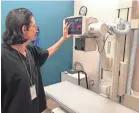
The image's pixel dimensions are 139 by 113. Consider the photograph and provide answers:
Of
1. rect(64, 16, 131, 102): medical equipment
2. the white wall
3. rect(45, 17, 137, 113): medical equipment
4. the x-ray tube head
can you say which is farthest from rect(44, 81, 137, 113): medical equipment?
the x-ray tube head

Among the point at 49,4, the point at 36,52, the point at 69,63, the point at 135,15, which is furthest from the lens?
the point at 69,63

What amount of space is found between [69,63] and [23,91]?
2.26 meters

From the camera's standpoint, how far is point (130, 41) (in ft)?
6.36

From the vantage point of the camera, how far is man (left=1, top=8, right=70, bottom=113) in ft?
3.59

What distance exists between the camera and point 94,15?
9.23 ft

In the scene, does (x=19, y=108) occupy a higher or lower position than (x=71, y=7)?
lower

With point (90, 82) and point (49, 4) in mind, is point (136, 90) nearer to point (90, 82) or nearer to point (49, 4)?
point (90, 82)

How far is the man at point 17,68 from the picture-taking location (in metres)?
1.09

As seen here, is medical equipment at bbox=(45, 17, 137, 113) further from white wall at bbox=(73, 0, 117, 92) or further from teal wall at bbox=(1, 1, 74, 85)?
teal wall at bbox=(1, 1, 74, 85)

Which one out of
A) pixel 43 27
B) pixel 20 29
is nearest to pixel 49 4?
pixel 43 27

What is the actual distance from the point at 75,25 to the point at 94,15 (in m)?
1.24

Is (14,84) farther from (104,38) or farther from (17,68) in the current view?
(104,38)

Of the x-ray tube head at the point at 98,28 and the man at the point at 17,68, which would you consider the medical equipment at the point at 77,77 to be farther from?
the man at the point at 17,68

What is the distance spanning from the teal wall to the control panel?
1171mm
